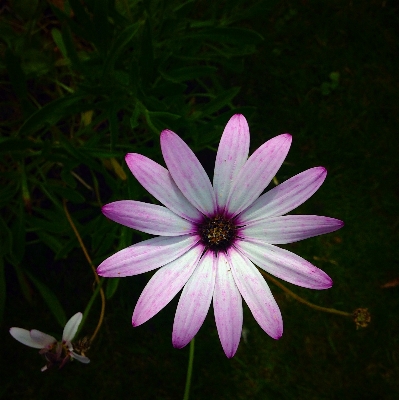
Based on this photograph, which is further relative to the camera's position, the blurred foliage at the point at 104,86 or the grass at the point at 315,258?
the grass at the point at 315,258

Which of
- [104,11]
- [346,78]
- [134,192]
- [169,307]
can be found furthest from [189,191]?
[346,78]

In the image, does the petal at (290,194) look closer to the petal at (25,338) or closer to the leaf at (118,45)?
the leaf at (118,45)

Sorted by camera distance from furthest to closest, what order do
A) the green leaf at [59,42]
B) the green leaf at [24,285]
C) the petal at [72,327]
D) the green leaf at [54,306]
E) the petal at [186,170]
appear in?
the green leaf at [24,285], the green leaf at [54,306], the green leaf at [59,42], the petal at [72,327], the petal at [186,170]

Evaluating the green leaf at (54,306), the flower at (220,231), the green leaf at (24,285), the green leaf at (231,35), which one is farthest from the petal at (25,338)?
the green leaf at (231,35)

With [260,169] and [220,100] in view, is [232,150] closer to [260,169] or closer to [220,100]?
[260,169]

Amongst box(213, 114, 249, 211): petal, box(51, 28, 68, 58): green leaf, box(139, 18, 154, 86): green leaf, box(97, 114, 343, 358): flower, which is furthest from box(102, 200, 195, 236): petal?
box(51, 28, 68, 58): green leaf

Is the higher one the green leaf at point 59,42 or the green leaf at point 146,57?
the green leaf at point 59,42

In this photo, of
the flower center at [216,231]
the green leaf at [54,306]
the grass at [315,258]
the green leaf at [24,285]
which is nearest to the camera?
the flower center at [216,231]
